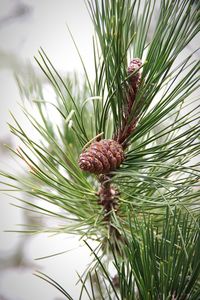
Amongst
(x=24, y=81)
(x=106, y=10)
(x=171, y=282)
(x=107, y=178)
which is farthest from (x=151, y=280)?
(x=24, y=81)

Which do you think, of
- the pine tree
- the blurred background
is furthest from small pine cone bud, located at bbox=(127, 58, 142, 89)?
the blurred background

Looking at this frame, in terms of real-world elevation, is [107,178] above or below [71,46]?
below

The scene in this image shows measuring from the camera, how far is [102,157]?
39cm

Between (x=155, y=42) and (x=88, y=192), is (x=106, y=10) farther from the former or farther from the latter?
(x=88, y=192)

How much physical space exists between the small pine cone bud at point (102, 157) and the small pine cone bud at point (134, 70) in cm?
6

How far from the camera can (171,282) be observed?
1.14 ft

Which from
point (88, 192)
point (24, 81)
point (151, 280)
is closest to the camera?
point (151, 280)

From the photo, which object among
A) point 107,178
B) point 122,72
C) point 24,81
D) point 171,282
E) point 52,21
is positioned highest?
point 52,21

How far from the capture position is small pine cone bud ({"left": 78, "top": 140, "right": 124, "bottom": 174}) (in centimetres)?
38

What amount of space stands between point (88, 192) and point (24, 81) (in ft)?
1.21

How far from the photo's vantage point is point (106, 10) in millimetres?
398

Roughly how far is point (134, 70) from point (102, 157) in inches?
3.6

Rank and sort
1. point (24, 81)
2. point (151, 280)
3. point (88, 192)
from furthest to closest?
point (24, 81), point (88, 192), point (151, 280)

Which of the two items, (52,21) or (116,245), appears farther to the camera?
(52,21)
